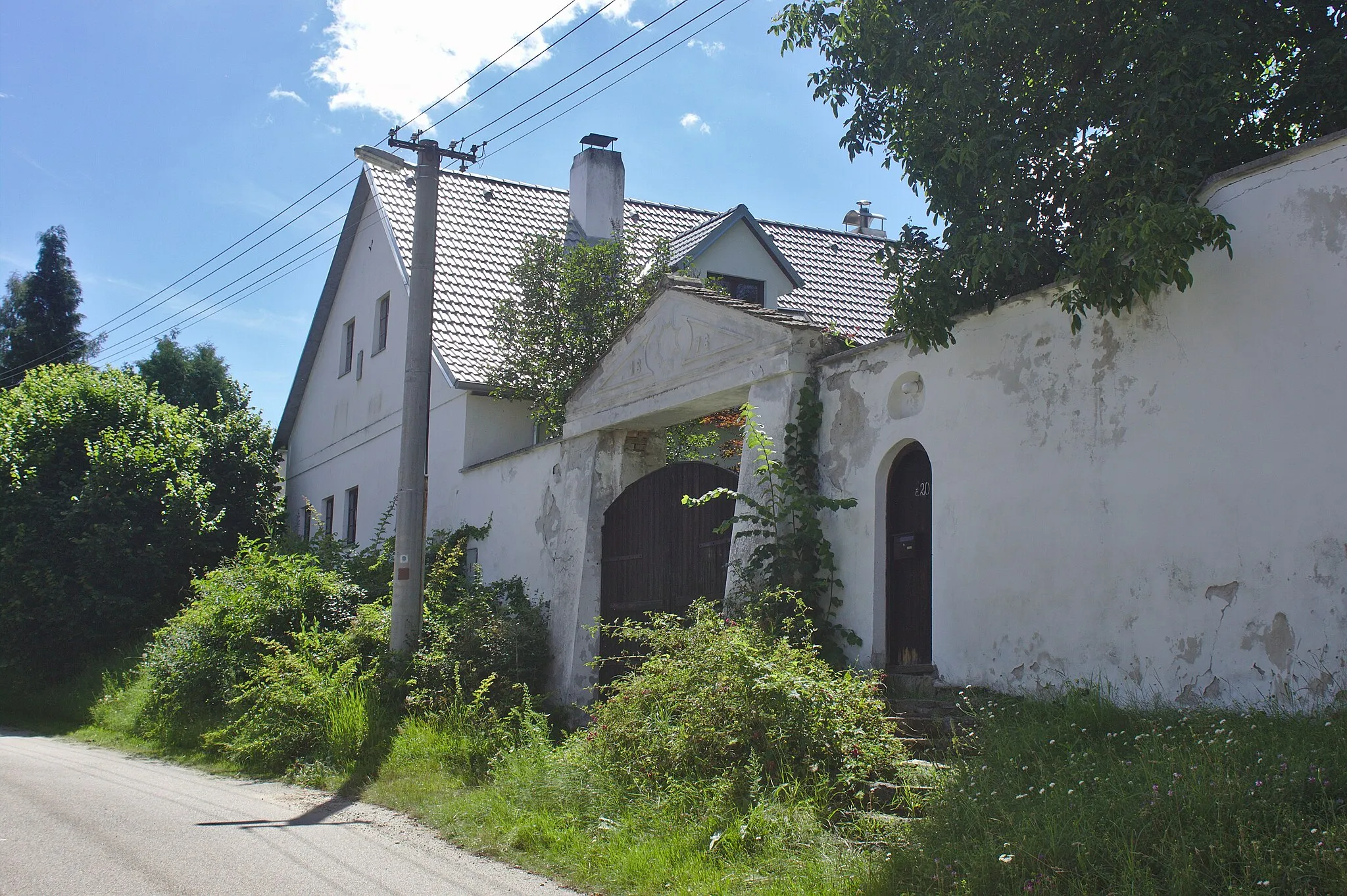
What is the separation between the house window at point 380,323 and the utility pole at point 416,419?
8.35 meters

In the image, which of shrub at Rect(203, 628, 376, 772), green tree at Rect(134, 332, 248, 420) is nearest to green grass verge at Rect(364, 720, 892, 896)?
shrub at Rect(203, 628, 376, 772)

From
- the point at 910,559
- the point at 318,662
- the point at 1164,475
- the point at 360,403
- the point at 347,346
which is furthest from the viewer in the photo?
the point at 347,346

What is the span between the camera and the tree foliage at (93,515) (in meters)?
18.6

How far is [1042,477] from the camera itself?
725 centimetres

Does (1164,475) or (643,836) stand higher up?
(1164,475)

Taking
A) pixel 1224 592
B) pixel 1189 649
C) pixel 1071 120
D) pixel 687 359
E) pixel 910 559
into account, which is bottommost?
pixel 1189 649

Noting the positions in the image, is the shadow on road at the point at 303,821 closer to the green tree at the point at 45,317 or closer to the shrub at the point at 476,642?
the shrub at the point at 476,642

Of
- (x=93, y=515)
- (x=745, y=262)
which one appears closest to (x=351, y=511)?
(x=93, y=515)

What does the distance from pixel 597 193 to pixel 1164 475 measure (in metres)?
12.8

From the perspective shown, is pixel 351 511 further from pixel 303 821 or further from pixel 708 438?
pixel 303 821

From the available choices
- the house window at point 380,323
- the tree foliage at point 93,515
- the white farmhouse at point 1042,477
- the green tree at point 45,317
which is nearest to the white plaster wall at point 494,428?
the white farmhouse at point 1042,477

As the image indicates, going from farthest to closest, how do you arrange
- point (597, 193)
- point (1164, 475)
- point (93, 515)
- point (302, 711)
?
point (93, 515)
point (597, 193)
point (302, 711)
point (1164, 475)

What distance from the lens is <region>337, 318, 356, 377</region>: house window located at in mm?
21781

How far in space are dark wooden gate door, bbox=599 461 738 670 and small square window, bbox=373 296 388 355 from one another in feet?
31.0
